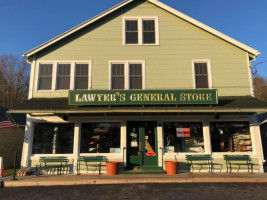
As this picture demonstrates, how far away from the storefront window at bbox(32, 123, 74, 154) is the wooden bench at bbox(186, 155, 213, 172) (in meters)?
6.14

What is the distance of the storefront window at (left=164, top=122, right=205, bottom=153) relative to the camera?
11531 mm

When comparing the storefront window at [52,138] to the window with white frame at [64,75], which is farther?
the window with white frame at [64,75]

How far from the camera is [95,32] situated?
12656 mm

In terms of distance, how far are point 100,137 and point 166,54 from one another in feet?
19.3

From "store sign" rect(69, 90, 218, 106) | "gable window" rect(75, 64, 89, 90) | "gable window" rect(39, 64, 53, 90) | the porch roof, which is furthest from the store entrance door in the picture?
"gable window" rect(39, 64, 53, 90)

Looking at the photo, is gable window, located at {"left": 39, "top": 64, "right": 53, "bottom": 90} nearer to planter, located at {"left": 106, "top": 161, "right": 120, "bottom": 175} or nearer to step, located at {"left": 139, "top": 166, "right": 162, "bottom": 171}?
planter, located at {"left": 106, "top": 161, "right": 120, "bottom": 175}

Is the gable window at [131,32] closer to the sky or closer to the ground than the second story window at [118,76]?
closer to the sky

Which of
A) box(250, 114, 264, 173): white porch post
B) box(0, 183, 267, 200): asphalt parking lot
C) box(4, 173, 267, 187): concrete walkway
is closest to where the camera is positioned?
box(0, 183, 267, 200): asphalt parking lot

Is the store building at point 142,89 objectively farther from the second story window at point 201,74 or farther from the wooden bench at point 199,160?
the wooden bench at point 199,160

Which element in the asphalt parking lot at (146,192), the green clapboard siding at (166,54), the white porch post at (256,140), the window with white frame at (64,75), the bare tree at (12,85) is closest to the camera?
the asphalt parking lot at (146,192)

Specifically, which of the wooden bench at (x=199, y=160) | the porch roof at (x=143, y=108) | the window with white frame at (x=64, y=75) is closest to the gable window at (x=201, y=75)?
the porch roof at (x=143, y=108)

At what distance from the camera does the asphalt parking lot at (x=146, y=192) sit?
7355 mm

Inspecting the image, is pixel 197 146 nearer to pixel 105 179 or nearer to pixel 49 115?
pixel 105 179

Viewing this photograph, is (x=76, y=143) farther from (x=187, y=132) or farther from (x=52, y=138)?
(x=187, y=132)
